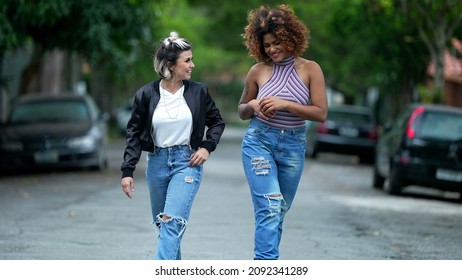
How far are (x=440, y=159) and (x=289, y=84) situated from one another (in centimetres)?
1055

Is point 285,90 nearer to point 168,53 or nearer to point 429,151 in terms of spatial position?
point 168,53

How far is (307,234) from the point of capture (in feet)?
39.8

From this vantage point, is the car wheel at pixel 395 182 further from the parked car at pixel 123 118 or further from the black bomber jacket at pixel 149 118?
the parked car at pixel 123 118

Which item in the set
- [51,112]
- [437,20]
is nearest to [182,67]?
[51,112]

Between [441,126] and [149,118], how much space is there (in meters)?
11.3

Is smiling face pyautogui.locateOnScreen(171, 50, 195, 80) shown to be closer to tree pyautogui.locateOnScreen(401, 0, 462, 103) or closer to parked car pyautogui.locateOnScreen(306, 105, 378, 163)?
tree pyautogui.locateOnScreen(401, 0, 462, 103)

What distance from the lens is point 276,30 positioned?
25.2 feet

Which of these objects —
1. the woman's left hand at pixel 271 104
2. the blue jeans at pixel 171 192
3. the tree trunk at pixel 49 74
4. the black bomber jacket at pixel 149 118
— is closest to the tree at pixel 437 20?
the tree trunk at pixel 49 74

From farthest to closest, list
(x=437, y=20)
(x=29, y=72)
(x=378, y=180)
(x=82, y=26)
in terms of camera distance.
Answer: (x=29, y=72) < (x=437, y=20) < (x=82, y=26) < (x=378, y=180)

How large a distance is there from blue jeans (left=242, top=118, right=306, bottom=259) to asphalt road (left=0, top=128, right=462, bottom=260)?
222 cm
